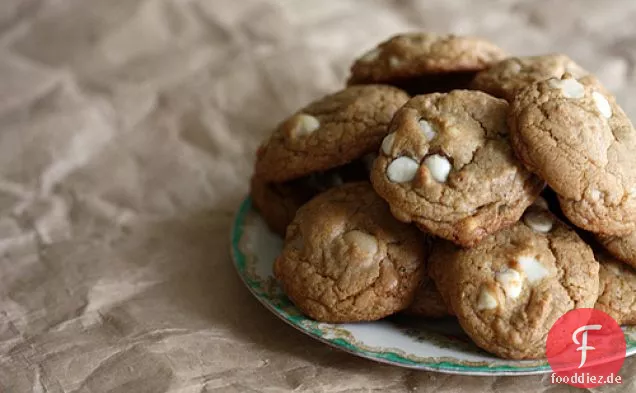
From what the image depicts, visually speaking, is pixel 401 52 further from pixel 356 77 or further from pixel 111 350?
pixel 111 350

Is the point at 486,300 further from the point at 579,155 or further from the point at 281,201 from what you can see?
the point at 281,201

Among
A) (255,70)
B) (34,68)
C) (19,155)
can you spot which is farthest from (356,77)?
(34,68)

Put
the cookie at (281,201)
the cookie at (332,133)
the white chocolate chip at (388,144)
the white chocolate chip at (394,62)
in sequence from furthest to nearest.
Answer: the cookie at (281,201) < the white chocolate chip at (394,62) < the cookie at (332,133) < the white chocolate chip at (388,144)

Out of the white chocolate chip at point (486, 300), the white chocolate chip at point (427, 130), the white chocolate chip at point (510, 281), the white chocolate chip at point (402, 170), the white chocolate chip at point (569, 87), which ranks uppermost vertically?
the white chocolate chip at point (569, 87)

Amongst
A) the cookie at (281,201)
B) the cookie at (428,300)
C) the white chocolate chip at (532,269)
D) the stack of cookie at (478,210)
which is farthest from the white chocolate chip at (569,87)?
the cookie at (281,201)

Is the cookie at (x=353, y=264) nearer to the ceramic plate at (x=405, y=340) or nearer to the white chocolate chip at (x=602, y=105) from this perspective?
the ceramic plate at (x=405, y=340)

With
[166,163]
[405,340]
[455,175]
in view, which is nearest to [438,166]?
[455,175]

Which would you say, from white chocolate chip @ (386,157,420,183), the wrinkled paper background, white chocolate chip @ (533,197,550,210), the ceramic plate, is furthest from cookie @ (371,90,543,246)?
the wrinkled paper background
